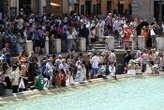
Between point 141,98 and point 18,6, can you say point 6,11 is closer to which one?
point 18,6

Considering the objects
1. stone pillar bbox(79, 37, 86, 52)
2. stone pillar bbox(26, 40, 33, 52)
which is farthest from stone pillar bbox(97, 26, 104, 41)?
stone pillar bbox(26, 40, 33, 52)

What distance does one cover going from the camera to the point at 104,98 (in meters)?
24.1

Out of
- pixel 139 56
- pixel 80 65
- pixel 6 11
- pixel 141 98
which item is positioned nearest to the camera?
pixel 141 98

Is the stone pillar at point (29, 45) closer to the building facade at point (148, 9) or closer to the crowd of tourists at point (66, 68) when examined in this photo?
the crowd of tourists at point (66, 68)

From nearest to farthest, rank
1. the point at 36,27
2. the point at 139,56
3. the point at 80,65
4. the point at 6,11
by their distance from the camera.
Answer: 1. the point at 80,65
2. the point at 36,27
3. the point at 139,56
4. the point at 6,11

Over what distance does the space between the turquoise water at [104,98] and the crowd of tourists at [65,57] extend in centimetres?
90

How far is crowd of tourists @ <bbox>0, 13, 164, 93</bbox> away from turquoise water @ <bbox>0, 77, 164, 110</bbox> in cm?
90

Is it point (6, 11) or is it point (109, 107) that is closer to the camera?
point (109, 107)

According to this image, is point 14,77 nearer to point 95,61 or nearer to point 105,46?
point 95,61

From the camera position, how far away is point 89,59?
1136 inches

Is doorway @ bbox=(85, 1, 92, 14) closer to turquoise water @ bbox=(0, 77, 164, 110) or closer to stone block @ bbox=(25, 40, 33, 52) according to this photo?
stone block @ bbox=(25, 40, 33, 52)

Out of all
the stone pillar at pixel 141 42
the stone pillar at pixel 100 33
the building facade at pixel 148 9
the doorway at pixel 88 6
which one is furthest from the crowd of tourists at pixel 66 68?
the doorway at pixel 88 6

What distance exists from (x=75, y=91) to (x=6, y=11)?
14.2 metres

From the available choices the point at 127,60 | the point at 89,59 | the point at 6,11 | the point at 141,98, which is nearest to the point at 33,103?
the point at 141,98
